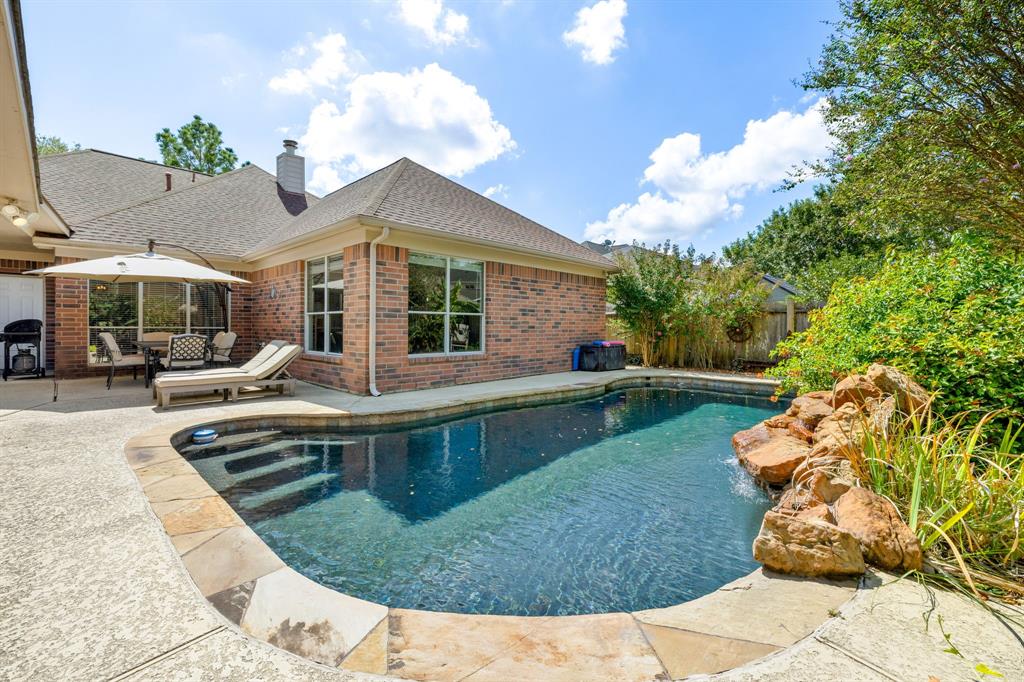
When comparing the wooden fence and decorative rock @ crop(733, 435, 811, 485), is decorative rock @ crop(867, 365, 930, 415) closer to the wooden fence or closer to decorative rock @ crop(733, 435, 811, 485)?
decorative rock @ crop(733, 435, 811, 485)

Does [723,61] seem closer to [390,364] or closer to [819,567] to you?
[390,364]

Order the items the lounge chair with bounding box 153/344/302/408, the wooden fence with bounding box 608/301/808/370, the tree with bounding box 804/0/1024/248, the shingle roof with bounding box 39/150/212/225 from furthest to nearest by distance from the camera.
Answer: the wooden fence with bounding box 608/301/808/370, the shingle roof with bounding box 39/150/212/225, the lounge chair with bounding box 153/344/302/408, the tree with bounding box 804/0/1024/248

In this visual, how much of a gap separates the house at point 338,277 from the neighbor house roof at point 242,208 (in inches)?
2.0

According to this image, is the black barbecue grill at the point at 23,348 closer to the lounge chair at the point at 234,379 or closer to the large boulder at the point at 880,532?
the lounge chair at the point at 234,379

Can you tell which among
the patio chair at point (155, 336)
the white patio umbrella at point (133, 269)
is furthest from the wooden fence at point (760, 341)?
the patio chair at point (155, 336)

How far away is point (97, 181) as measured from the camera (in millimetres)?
11625

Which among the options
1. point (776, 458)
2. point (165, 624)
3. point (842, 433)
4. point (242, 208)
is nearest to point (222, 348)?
point (242, 208)

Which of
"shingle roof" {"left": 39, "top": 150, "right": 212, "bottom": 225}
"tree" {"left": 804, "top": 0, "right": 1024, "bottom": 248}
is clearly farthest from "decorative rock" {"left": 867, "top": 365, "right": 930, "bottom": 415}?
"shingle roof" {"left": 39, "top": 150, "right": 212, "bottom": 225}

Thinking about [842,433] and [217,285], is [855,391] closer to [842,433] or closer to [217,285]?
[842,433]

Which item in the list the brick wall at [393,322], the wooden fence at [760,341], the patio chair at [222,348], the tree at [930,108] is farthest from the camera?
the wooden fence at [760,341]

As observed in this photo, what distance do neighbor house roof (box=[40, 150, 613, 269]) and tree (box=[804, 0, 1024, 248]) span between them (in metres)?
5.87

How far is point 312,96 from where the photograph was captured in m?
9.98

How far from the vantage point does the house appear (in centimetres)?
783

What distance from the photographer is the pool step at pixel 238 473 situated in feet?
13.3
